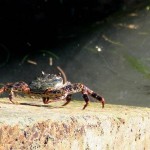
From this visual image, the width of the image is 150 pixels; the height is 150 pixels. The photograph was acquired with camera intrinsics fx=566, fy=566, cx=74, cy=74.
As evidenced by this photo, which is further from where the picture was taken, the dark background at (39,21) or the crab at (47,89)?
the dark background at (39,21)

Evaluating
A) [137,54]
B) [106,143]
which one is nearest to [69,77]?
[137,54]

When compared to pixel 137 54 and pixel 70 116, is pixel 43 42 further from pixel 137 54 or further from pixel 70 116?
pixel 70 116

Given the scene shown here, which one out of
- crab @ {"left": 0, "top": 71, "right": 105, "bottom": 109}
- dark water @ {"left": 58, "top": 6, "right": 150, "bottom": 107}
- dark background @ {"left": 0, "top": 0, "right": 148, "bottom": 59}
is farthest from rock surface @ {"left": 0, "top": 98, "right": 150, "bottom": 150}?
dark background @ {"left": 0, "top": 0, "right": 148, "bottom": 59}

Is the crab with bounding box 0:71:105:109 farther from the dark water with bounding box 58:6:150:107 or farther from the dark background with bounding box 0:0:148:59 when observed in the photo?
the dark background with bounding box 0:0:148:59

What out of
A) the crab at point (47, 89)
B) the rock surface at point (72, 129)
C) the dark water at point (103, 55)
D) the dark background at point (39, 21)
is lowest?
the rock surface at point (72, 129)

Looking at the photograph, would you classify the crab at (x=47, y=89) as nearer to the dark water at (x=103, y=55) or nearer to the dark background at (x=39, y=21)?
the dark water at (x=103, y=55)

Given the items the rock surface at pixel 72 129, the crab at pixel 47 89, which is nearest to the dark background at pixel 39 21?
the crab at pixel 47 89

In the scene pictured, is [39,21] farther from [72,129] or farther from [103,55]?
[72,129]
